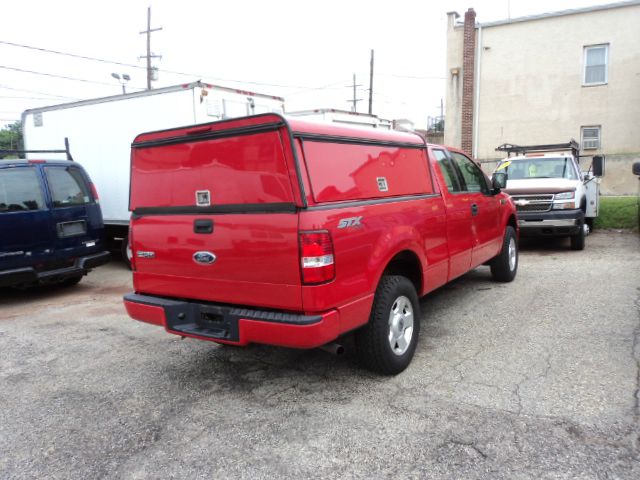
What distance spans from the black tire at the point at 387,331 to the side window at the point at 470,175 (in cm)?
209

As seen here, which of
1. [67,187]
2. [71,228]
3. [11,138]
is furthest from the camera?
[11,138]

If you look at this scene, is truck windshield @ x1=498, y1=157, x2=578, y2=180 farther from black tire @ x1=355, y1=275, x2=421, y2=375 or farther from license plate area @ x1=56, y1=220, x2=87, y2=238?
license plate area @ x1=56, y1=220, x2=87, y2=238

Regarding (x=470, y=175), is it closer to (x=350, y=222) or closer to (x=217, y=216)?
(x=350, y=222)

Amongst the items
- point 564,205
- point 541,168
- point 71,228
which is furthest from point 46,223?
point 541,168

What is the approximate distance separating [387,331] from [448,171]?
2234 mm

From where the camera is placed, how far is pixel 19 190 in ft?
22.9

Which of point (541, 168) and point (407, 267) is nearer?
point (407, 267)

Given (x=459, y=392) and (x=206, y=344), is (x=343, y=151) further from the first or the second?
(x=206, y=344)

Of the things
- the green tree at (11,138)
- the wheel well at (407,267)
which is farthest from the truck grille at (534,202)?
the green tree at (11,138)

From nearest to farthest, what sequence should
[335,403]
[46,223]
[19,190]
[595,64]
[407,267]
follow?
[335,403] < [407,267] < [19,190] < [46,223] < [595,64]

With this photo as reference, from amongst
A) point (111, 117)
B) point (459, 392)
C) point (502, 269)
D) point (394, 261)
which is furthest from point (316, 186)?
point (111, 117)

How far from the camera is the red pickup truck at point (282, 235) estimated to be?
3357 millimetres

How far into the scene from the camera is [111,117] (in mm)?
9289

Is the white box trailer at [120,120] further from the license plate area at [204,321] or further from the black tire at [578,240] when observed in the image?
the black tire at [578,240]
